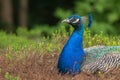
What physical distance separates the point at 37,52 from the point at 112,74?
1.17 meters

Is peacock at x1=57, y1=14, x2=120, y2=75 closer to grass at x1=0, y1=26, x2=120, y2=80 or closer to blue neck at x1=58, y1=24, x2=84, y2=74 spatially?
blue neck at x1=58, y1=24, x2=84, y2=74

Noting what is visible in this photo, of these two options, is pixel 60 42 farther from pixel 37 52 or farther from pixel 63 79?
pixel 63 79

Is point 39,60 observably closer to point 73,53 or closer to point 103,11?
point 73,53

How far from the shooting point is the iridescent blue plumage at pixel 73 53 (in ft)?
25.2

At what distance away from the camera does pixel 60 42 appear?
29.8ft

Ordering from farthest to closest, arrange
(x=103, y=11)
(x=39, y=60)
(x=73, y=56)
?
1. (x=103, y=11)
2. (x=39, y=60)
3. (x=73, y=56)

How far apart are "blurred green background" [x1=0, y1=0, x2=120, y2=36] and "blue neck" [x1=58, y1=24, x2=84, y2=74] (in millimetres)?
6823

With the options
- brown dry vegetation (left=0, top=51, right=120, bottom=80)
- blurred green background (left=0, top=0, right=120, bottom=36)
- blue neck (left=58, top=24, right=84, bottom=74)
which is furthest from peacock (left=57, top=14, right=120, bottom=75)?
blurred green background (left=0, top=0, right=120, bottom=36)

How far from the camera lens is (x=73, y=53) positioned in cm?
777

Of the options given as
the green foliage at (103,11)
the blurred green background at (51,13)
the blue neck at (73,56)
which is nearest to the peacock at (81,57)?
the blue neck at (73,56)

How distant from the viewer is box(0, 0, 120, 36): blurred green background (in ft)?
51.4

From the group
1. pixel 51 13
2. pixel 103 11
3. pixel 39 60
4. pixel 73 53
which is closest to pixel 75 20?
pixel 73 53

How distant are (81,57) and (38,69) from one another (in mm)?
506

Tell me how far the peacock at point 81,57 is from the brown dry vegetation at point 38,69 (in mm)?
112
